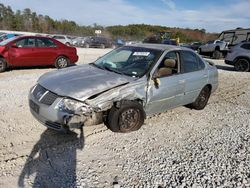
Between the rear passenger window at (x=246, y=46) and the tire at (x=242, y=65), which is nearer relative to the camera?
the rear passenger window at (x=246, y=46)

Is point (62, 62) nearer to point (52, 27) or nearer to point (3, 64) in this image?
point (3, 64)

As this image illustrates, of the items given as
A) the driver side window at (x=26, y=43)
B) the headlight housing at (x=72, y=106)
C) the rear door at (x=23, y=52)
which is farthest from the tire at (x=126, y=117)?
the driver side window at (x=26, y=43)

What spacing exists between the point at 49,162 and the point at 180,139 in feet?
7.32

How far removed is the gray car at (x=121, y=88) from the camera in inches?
145

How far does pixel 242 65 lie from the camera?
1335 centimetres

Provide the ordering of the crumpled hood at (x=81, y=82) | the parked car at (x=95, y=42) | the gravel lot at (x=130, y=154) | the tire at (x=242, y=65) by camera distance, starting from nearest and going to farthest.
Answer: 1. the gravel lot at (x=130, y=154)
2. the crumpled hood at (x=81, y=82)
3. the tire at (x=242, y=65)
4. the parked car at (x=95, y=42)

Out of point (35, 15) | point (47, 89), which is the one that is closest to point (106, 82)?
point (47, 89)

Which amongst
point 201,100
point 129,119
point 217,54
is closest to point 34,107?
point 129,119

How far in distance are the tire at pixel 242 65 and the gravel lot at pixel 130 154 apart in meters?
8.89

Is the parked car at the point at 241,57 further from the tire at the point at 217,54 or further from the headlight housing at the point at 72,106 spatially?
the headlight housing at the point at 72,106

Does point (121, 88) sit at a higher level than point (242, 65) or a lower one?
higher

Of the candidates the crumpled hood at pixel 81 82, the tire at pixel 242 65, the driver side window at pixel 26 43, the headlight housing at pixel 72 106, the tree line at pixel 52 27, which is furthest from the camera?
the tree line at pixel 52 27

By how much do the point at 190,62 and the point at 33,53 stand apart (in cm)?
671

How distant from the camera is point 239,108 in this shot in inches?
249
